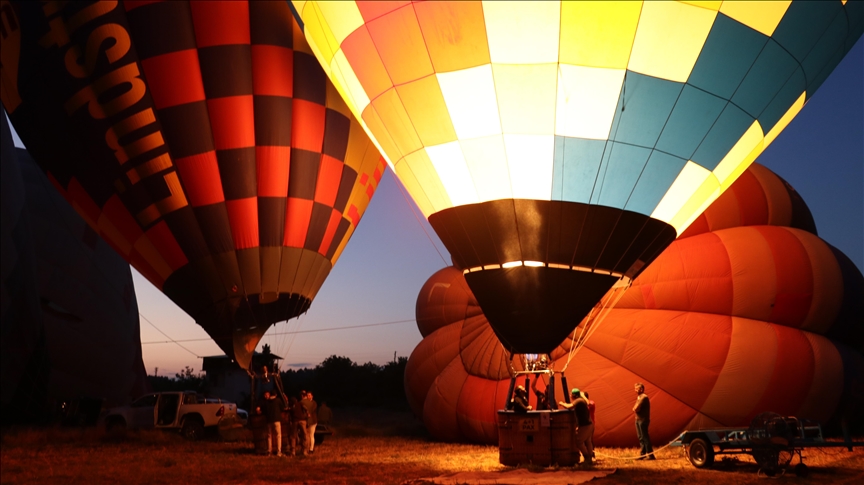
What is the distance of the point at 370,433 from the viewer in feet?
35.6

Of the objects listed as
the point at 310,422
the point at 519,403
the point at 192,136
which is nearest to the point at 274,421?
the point at 310,422

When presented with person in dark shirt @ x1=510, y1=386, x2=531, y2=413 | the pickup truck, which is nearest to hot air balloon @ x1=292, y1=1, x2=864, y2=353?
Answer: person in dark shirt @ x1=510, y1=386, x2=531, y2=413

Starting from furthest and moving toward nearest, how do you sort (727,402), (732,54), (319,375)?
(319,375)
(727,402)
(732,54)

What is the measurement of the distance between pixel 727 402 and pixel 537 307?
10.7ft

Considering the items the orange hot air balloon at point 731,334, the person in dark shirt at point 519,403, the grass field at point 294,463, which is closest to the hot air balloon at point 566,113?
the person in dark shirt at point 519,403

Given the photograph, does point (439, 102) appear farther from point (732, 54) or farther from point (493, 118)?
point (732, 54)

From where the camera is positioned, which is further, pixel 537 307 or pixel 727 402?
pixel 727 402

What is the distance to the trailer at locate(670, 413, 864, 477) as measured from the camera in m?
5.62

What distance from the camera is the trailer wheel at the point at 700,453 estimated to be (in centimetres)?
619

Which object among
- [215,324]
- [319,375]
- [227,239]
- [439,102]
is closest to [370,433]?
[215,324]

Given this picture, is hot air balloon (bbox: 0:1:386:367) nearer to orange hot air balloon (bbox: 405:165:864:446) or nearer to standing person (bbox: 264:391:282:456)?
Answer: standing person (bbox: 264:391:282:456)

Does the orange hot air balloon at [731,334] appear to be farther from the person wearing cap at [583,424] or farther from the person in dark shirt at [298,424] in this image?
the person in dark shirt at [298,424]

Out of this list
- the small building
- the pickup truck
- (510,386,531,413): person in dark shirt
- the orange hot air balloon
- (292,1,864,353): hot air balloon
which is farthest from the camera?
the small building

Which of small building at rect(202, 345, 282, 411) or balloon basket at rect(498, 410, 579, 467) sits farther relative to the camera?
small building at rect(202, 345, 282, 411)
